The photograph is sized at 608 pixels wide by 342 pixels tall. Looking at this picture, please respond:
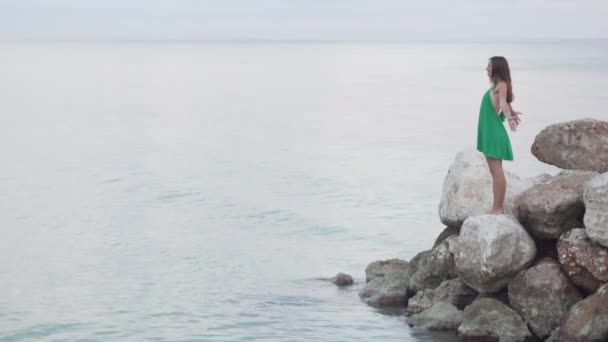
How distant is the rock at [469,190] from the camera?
1797 centimetres

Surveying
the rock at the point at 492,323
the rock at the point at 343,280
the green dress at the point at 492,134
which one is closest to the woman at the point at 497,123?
the green dress at the point at 492,134

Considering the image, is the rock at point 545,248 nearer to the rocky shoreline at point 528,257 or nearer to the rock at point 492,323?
the rocky shoreline at point 528,257

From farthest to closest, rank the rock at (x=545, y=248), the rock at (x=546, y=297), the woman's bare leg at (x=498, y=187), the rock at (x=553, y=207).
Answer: the woman's bare leg at (x=498, y=187), the rock at (x=545, y=248), the rock at (x=553, y=207), the rock at (x=546, y=297)

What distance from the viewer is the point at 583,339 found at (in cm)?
1506

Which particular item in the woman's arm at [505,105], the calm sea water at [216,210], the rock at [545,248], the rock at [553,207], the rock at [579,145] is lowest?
the calm sea water at [216,210]

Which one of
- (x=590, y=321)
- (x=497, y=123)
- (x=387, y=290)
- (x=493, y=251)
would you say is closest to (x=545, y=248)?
(x=493, y=251)

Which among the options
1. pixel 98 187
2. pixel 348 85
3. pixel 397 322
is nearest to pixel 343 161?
pixel 98 187

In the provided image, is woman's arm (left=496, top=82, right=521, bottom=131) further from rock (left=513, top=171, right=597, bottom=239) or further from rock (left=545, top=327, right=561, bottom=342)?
rock (left=545, top=327, right=561, bottom=342)

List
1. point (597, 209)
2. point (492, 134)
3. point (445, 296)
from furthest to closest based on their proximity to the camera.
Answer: point (445, 296) < point (492, 134) < point (597, 209)

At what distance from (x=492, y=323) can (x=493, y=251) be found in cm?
114

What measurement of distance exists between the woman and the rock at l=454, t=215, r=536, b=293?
78 centimetres

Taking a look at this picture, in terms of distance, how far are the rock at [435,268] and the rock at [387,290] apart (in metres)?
0.30

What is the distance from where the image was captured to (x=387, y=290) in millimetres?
18812

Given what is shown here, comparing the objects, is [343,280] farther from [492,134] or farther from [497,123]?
[497,123]
